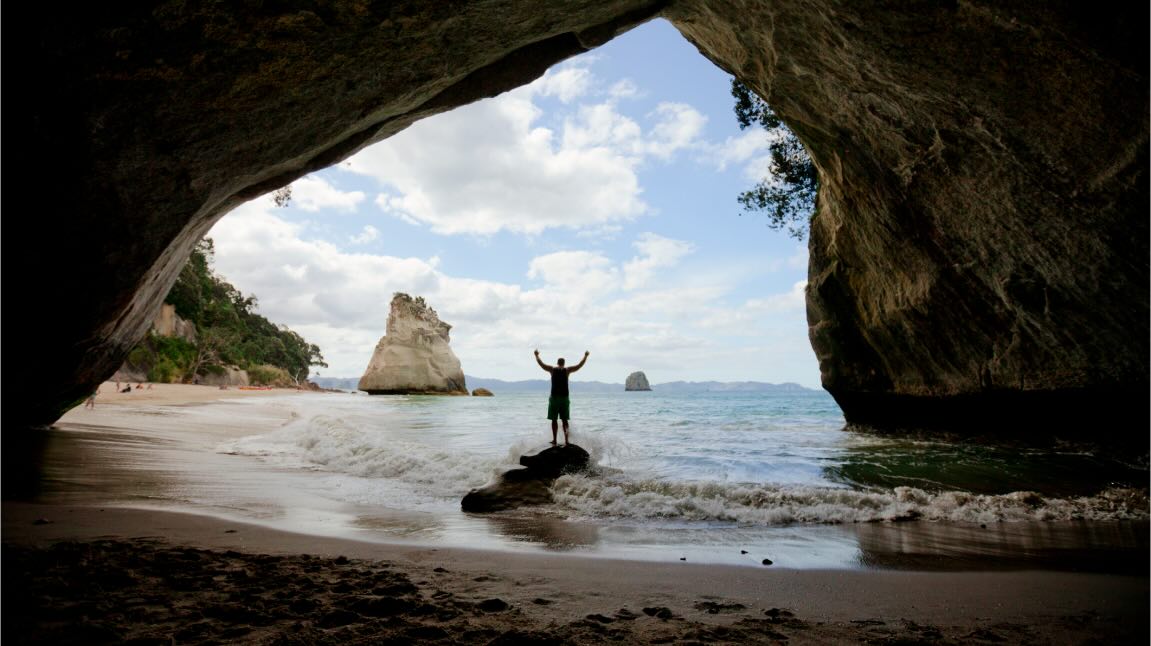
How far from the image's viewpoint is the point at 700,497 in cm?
700

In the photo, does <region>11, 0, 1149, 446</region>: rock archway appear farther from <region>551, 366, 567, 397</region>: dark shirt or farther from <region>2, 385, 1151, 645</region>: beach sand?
<region>551, 366, 567, 397</region>: dark shirt

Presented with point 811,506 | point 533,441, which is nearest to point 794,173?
point 533,441

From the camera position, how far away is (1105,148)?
5.23 m

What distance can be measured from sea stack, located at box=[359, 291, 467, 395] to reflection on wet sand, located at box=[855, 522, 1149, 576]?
5861cm

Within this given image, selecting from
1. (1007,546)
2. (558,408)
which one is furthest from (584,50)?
(1007,546)

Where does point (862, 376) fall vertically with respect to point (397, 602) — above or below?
above

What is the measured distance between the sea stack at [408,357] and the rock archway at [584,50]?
51696mm

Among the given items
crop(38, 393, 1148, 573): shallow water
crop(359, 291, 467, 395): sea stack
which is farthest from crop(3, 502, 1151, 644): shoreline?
crop(359, 291, 467, 395): sea stack

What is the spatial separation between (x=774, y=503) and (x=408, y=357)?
5769 cm

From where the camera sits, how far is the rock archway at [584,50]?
4.46 meters

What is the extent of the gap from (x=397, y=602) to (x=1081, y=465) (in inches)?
448

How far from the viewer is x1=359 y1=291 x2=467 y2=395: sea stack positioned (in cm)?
6025

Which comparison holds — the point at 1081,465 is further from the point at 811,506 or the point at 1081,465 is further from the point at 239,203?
the point at 239,203

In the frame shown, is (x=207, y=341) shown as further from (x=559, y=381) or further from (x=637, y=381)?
(x=637, y=381)
